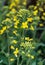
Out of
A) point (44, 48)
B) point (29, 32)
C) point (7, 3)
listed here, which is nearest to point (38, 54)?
point (44, 48)

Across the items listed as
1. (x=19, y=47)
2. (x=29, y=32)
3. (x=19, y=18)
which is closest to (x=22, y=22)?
(x=19, y=18)

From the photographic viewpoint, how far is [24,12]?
3.98 m

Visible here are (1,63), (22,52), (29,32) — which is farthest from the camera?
(29,32)

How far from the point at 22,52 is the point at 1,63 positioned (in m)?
0.74

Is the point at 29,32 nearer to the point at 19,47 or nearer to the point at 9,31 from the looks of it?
the point at 9,31

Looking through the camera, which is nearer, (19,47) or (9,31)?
(19,47)

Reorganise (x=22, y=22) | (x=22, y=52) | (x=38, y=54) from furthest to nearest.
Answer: (x=38, y=54)
(x=22, y=22)
(x=22, y=52)

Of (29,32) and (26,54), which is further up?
(26,54)

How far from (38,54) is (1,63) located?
68cm

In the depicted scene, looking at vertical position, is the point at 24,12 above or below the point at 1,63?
above

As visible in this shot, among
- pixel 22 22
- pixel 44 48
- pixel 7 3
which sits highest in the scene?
pixel 22 22

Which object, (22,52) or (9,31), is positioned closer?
(22,52)

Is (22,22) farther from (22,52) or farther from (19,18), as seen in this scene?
(22,52)

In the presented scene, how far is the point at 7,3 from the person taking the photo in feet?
21.6
